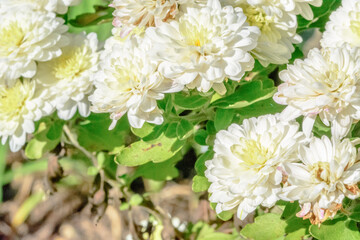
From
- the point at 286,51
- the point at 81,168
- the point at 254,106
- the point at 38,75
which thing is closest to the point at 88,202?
the point at 81,168

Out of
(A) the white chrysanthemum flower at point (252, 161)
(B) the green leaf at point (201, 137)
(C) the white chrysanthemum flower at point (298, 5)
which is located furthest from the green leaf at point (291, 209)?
(C) the white chrysanthemum flower at point (298, 5)

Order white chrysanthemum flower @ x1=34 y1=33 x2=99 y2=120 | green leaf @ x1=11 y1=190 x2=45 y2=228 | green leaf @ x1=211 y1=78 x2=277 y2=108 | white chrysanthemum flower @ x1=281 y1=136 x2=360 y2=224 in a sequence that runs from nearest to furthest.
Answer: white chrysanthemum flower @ x1=281 y1=136 x2=360 y2=224 < green leaf @ x1=211 y1=78 x2=277 y2=108 < white chrysanthemum flower @ x1=34 y1=33 x2=99 y2=120 < green leaf @ x1=11 y1=190 x2=45 y2=228

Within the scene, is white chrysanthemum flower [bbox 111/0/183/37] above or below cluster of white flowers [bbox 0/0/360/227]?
above

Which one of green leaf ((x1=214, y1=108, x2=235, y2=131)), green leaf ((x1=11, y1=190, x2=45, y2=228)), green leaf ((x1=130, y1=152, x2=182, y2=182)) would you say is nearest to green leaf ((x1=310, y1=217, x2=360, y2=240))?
green leaf ((x1=214, y1=108, x2=235, y2=131))

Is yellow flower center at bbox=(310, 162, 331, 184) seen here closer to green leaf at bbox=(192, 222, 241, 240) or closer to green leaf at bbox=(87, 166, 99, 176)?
green leaf at bbox=(192, 222, 241, 240)

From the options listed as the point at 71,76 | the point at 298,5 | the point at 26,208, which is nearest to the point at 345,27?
the point at 298,5

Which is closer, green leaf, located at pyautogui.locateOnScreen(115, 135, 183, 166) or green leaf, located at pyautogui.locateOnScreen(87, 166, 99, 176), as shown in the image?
green leaf, located at pyautogui.locateOnScreen(115, 135, 183, 166)

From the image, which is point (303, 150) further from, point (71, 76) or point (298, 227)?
point (71, 76)

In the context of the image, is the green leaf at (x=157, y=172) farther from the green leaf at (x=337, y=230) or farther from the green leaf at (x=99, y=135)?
the green leaf at (x=337, y=230)
